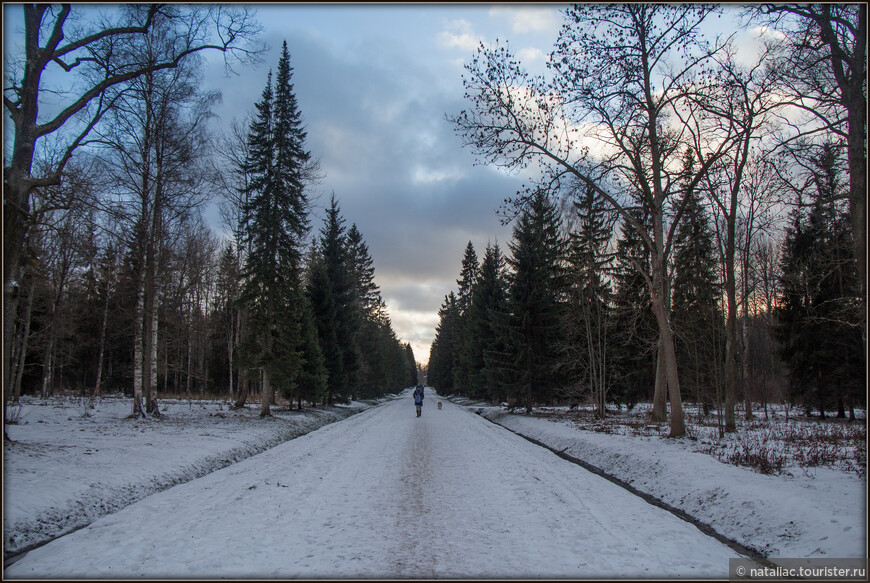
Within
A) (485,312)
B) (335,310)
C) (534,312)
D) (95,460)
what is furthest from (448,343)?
(95,460)

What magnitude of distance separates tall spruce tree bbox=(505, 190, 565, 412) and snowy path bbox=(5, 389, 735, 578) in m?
15.8

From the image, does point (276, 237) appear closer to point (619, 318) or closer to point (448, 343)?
point (619, 318)

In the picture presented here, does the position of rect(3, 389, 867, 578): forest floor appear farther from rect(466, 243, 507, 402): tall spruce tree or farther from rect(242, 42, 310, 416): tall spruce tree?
rect(466, 243, 507, 402): tall spruce tree

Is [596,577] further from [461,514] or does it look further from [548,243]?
[548,243]

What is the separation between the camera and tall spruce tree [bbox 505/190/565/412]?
25.1m

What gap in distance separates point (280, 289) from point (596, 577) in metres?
19.4

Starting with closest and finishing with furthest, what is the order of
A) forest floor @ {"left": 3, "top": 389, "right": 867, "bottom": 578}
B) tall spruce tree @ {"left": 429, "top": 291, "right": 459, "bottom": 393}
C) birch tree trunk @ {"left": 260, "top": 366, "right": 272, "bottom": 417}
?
forest floor @ {"left": 3, "top": 389, "right": 867, "bottom": 578}, birch tree trunk @ {"left": 260, "top": 366, "right": 272, "bottom": 417}, tall spruce tree @ {"left": 429, "top": 291, "right": 459, "bottom": 393}

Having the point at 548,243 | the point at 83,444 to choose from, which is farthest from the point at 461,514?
the point at 548,243

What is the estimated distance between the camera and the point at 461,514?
629cm

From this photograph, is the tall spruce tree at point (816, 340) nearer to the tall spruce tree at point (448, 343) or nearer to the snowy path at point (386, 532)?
the snowy path at point (386, 532)

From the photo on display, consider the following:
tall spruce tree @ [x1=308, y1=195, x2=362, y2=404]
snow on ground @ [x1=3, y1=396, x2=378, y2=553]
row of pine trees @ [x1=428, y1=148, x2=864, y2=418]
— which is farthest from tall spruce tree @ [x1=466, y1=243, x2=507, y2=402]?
snow on ground @ [x1=3, y1=396, x2=378, y2=553]

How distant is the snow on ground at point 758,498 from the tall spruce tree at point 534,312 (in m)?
13.6

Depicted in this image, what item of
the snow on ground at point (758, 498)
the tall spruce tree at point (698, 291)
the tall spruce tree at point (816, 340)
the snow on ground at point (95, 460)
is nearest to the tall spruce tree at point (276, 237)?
the snow on ground at point (95, 460)

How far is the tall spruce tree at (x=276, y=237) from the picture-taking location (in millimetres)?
20609
